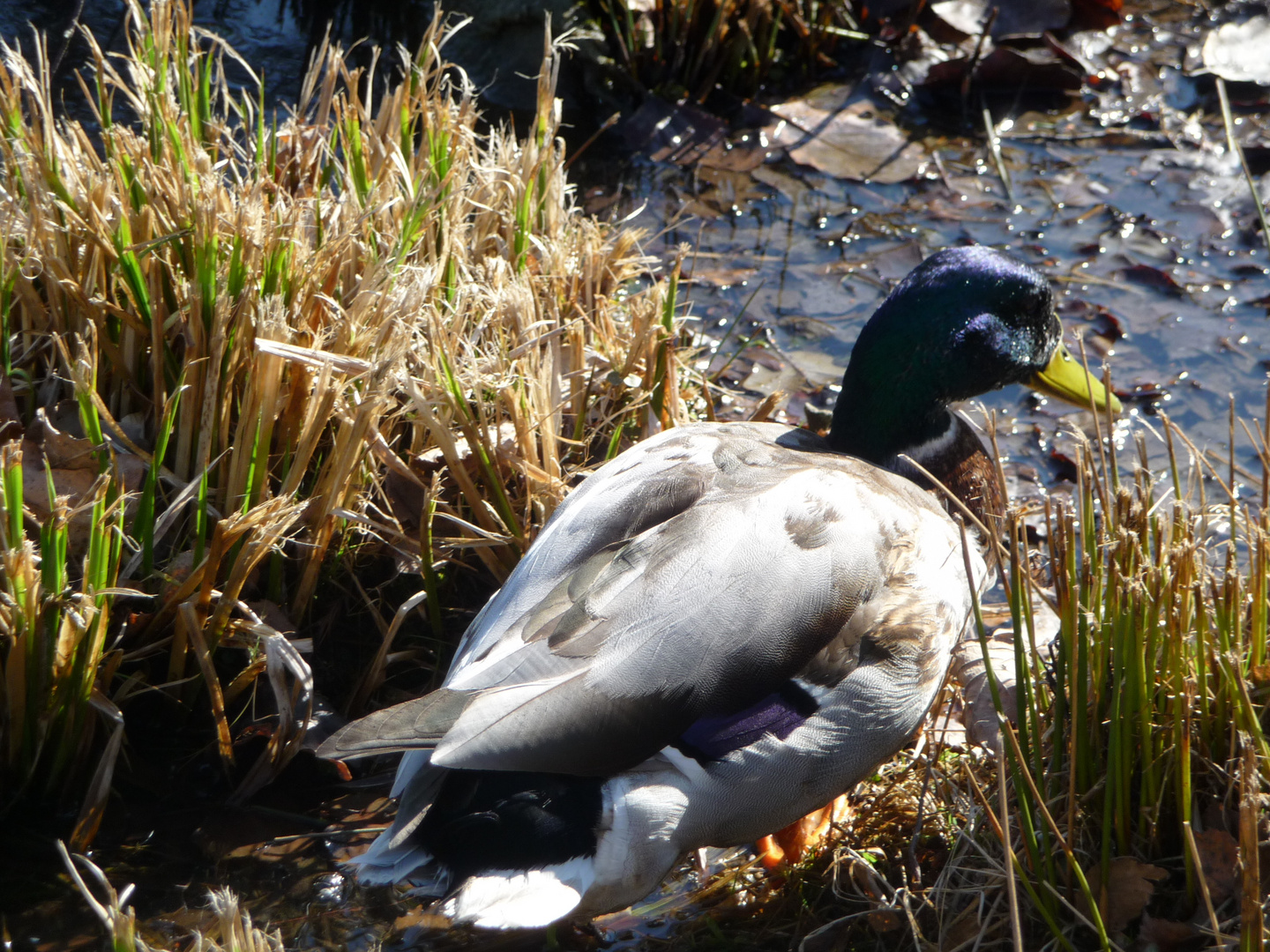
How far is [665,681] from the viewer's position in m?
2.12

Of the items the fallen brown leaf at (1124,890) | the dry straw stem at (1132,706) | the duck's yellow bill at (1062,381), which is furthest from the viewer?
the duck's yellow bill at (1062,381)

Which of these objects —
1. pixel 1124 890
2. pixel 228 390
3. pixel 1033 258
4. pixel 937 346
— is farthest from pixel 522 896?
pixel 1033 258

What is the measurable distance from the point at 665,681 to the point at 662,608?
13 centimetres

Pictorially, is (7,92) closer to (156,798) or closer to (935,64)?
(156,798)

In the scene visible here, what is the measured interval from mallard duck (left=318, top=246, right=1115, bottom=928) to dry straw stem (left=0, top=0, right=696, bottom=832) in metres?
0.41

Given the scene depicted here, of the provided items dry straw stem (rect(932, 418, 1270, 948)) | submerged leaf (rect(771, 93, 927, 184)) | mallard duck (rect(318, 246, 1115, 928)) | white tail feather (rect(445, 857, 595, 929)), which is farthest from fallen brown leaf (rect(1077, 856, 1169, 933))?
submerged leaf (rect(771, 93, 927, 184))

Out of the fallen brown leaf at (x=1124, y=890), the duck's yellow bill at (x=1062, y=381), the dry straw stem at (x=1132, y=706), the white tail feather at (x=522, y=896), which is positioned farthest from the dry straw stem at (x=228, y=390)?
the fallen brown leaf at (x=1124, y=890)

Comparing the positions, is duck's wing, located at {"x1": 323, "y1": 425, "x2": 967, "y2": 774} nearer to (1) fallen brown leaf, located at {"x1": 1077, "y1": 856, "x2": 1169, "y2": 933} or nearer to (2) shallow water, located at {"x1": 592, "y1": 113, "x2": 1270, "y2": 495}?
(1) fallen brown leaf, located at {"x1": 1077, "y1": 856, "x2": 1169, "y2": 933}

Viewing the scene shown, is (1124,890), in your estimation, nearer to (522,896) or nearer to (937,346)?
(522,896)

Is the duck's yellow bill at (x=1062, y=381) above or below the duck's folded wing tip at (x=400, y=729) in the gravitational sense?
above

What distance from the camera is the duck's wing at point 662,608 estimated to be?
205 centimetres

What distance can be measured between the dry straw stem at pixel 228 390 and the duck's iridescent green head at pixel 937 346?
0.49m

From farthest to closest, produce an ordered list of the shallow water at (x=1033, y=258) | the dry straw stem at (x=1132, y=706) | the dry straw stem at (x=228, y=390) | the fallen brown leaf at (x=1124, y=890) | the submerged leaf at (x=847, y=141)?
the submerged leaf at (x=847, y=141) < the shallow water at (x=1033, y=258) < the dry straw stem at (x=228, y=390) < the fallen brown leaf at (x=1124, y=890) < the dry straw stem at (x=1132, y=706)

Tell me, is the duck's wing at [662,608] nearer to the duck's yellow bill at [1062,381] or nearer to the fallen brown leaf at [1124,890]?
the fallen brown leaf at [1124,890]
